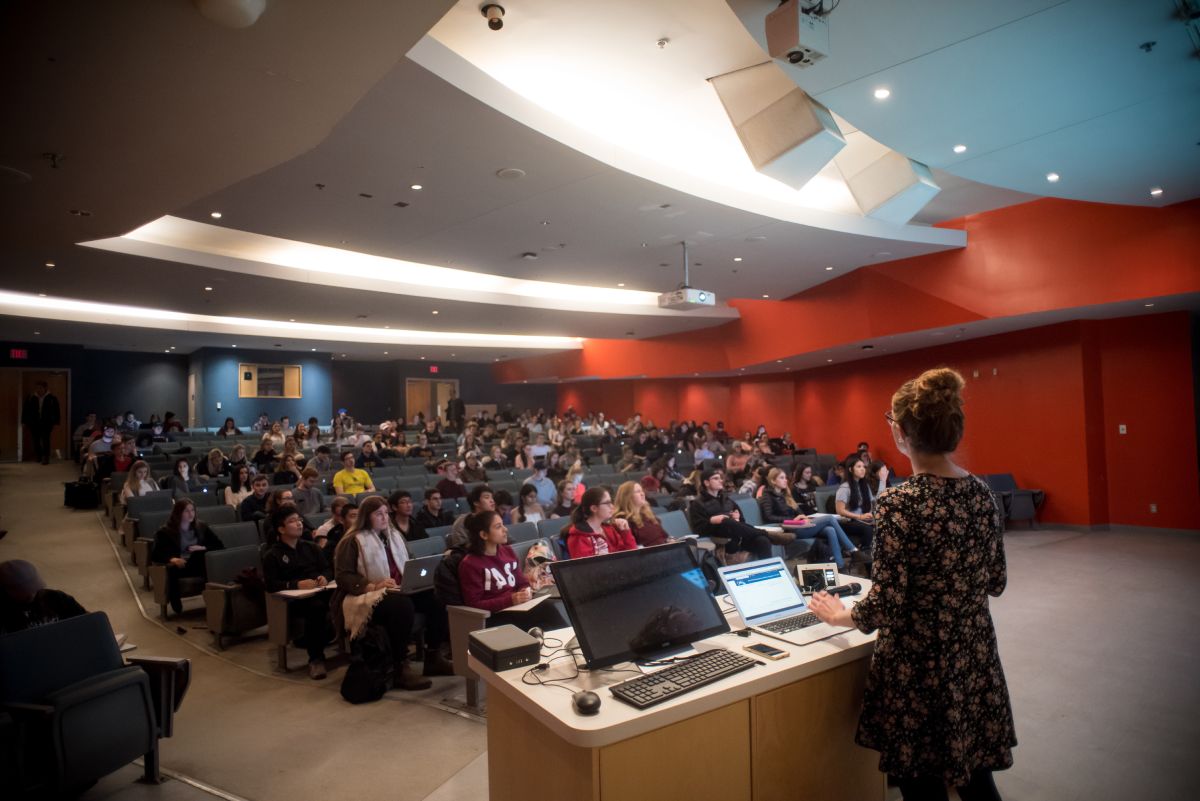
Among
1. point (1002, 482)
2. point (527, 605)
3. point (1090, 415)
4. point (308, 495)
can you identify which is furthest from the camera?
point (1002, 482)

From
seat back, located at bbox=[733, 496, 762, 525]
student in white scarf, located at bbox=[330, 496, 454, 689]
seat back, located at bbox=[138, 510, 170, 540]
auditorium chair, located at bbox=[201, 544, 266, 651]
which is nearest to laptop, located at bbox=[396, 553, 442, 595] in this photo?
student in white scarf, located at bbox=[330, 496, 454, 689]

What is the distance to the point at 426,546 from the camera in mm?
5555

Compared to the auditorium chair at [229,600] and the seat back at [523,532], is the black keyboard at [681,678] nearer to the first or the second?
the seat back at [523,532]

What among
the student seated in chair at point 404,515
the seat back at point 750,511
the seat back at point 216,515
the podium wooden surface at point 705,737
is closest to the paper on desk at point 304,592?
the student seated in chair at point 404,515

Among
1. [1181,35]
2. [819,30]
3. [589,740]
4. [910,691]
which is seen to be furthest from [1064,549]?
[589,740]

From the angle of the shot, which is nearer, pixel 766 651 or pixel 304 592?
pixel 766 651

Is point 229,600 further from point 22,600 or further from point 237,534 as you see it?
point 22,600

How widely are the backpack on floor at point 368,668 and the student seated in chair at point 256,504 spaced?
3.37m

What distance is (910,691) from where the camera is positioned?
1.93m

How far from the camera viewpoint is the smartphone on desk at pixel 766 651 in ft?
7.27

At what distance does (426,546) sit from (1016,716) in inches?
167

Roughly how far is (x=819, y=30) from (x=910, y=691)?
352cm

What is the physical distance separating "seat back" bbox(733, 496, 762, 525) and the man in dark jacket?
29cm

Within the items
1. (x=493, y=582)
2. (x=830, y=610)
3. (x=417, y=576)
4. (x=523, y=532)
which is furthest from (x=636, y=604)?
(x=523, y=532)
